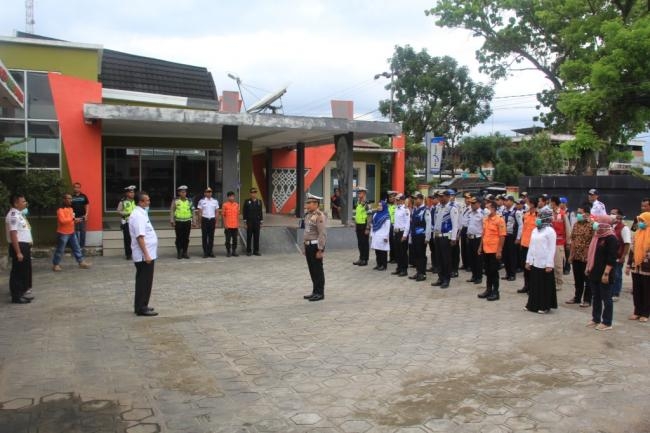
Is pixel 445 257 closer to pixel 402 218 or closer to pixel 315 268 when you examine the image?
pixel 402 218

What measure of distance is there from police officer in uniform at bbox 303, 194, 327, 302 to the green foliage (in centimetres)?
2783

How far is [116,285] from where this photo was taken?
9766 millimetres

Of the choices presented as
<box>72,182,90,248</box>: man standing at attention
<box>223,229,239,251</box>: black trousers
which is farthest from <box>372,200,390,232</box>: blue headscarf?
<box>72,182,90,248</box>: man standing at attention

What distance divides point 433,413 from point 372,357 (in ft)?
4.72

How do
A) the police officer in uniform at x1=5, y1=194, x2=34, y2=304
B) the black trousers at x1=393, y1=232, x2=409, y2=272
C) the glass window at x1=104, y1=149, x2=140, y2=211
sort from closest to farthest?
the police officer in uniform at x1=5, y1=194, x2=34, y2=304
the black trousers at x1=393, y1=232, x2=409, y2=272
the glass window at x1=104, y1=149, x2=140, y2=211

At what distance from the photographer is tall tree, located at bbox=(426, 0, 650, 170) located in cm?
2052

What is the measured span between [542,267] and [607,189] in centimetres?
1774

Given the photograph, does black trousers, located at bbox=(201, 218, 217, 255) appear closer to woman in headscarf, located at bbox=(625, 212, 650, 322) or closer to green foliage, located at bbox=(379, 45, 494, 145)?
woman in headscarf, located at bbox=(625, 212, 650, 322)

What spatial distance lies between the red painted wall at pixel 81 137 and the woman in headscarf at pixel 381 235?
6872 mm

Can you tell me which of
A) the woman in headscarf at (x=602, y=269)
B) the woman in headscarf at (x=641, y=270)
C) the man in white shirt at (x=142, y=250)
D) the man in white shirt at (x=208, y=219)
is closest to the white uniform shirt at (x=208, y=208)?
the man in white shirt at (x=208, y=219)

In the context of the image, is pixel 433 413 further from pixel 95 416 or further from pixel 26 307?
pixel 26 307

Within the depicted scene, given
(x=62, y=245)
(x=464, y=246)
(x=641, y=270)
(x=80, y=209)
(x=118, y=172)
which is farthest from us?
(x=118, y=172)

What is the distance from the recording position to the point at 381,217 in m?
12.1

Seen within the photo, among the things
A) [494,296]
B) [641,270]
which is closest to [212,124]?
[494,296]
